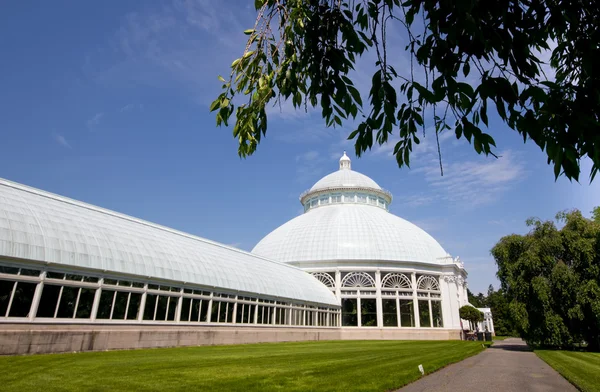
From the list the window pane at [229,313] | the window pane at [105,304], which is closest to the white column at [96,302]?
the window pane at [105,304]

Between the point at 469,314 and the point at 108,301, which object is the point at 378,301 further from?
the point at 108,301

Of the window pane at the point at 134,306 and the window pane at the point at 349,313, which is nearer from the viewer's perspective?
the window pane at the point at 134,306

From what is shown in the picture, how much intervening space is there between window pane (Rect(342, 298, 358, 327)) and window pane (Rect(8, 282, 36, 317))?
111ft

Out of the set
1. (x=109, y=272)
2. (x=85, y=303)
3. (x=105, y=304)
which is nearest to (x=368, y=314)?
(x=105, y=304)

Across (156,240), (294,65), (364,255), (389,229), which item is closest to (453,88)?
(294,65)

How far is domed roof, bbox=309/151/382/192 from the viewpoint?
57175 millimetres

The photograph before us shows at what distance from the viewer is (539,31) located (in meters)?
3.91

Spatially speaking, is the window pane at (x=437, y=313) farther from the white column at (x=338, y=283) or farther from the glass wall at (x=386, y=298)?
the white column at (x=338, y=283)

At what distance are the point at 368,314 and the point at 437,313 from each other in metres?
8.96

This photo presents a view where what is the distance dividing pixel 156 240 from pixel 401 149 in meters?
21.4

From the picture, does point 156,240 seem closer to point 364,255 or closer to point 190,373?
point 190,373

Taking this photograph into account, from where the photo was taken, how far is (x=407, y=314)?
43.8 meters

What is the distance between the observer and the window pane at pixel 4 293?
14.2 m

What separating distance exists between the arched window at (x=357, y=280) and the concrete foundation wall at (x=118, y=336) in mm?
12101
